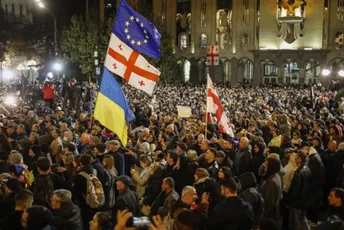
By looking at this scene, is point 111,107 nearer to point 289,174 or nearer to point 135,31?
point 135,31

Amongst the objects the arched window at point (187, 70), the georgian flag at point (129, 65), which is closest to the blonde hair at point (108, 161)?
the georgian flag at point (129, 65)

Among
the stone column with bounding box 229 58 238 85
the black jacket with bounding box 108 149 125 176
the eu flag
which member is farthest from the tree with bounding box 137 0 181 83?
the black jacket with bounding box 108 149 125 176

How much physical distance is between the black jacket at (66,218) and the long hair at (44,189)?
2.54 ft

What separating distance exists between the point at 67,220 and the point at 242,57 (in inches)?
2080

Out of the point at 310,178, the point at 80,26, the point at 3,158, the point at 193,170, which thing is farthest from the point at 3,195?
the point at 80,26

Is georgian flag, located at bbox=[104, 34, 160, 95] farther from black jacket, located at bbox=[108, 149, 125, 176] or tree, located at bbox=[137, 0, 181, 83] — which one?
tree, located at bbox=[137, 0, 181, 83]

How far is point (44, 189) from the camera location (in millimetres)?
6906

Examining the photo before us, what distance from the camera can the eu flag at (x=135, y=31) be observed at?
9.16 m

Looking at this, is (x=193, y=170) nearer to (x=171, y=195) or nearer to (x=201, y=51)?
(x=171, y=195)

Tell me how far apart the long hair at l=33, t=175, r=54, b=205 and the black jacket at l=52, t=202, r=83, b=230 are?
773mm

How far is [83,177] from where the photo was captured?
24.2 ft

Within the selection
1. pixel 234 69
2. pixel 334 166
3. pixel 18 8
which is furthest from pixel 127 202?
pixel 18 8

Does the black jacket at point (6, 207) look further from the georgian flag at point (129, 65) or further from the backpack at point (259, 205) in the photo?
the georgian flag at point (129, 65)

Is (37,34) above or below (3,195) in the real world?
above
